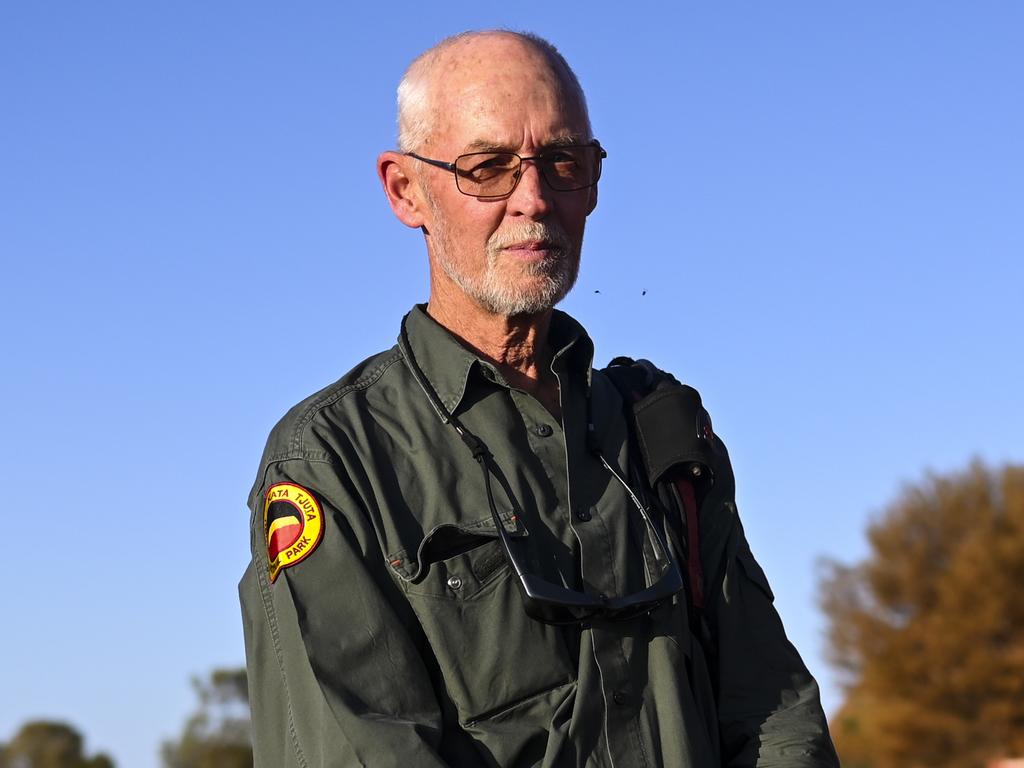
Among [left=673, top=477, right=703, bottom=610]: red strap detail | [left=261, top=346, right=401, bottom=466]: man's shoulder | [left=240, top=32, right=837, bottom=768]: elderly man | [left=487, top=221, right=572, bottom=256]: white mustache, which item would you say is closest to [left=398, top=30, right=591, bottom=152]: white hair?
[left=240, top=32, right=837, bottom=768]: elderly man

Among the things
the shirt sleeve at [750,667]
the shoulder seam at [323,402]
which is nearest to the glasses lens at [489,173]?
the shoulder seam at [323,402]

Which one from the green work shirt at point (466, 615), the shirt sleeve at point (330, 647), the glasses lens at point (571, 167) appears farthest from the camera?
the glasses lens at point (571, 167)

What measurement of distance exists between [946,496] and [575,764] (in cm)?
4582

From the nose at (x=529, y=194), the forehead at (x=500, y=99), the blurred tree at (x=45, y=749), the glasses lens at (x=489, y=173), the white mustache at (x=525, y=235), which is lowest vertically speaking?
the white mustache at (x=525, y=235)

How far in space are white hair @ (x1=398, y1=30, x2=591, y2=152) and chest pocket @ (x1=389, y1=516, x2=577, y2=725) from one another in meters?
1.15

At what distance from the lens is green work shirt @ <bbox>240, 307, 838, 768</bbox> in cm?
331

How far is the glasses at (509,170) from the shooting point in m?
3.81

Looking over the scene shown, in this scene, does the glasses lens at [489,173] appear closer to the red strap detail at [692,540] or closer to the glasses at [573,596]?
the glasses at [573,596]

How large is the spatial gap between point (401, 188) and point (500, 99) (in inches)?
18.4

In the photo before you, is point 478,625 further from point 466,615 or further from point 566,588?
point 566,588

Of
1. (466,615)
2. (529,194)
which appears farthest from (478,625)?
(529,194)

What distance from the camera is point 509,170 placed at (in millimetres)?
3811

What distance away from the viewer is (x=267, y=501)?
11.6 feet

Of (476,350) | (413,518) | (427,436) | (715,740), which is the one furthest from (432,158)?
(715,740)
